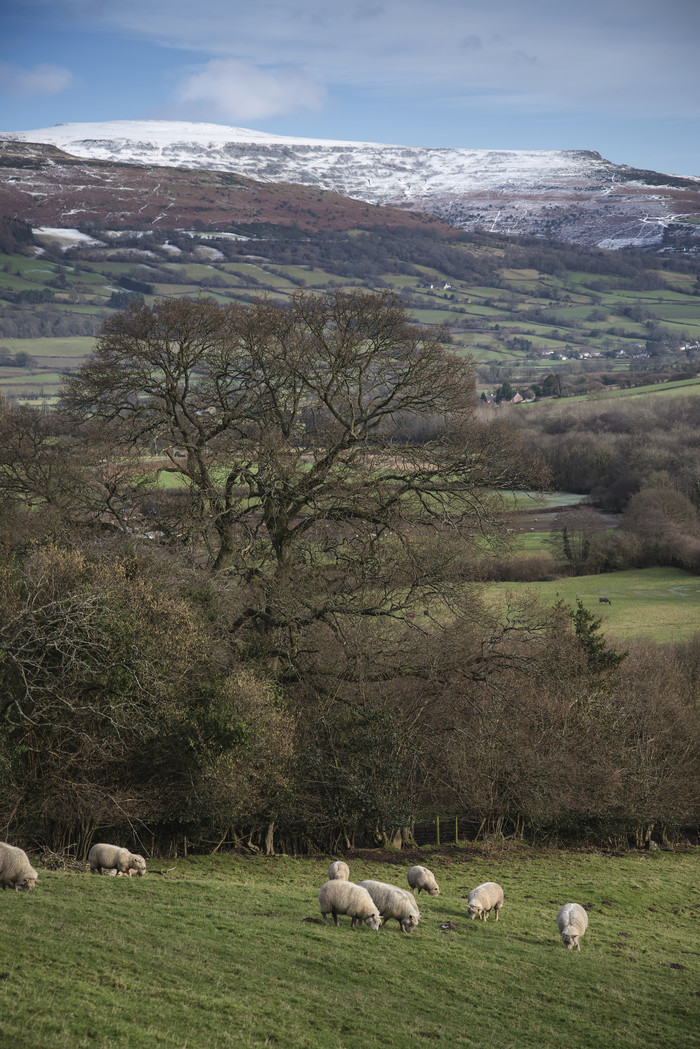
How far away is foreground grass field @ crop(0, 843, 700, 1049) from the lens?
1065cm

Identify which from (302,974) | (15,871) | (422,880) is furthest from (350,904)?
(15,871)

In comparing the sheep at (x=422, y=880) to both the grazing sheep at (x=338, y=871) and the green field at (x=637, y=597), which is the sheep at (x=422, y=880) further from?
the green field at (x=637, y=597)

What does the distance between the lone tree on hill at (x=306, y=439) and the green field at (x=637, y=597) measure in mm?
33108

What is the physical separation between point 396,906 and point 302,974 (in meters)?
4.29

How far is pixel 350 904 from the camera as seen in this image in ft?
55.6

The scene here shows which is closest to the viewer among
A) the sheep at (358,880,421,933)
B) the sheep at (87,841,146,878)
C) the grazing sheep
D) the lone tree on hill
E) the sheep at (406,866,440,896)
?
the sheep at (358,880,421,933)

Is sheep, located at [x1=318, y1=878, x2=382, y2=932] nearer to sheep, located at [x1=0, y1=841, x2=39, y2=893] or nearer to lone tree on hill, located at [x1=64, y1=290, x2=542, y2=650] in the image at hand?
sheep, located at [x1=0, y1=841, x2=39, y2=893]

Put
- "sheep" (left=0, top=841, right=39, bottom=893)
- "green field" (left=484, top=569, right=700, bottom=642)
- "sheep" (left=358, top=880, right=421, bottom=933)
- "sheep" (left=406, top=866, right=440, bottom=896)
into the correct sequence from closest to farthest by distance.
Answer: "sheep" (left=0, top=841, right=39, bottom=893) → "sheep" (left=358, top=880, right=421, bottom=933) → "sheep" (left=406, top=866, right=440, bottom=896) → "green field" (left=484, top=569, right=700, bottom=642)

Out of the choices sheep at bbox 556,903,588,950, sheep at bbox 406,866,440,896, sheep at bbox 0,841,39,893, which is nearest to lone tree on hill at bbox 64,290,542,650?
sheep at bbox 406,866,440,896

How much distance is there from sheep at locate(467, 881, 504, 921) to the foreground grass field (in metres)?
0.32

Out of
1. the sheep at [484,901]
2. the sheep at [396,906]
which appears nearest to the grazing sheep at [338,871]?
the sheep at [484,901]

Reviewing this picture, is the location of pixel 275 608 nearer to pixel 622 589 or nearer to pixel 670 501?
pixel 622 589

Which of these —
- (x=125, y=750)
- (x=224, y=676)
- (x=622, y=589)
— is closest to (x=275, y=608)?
(x=224, y=676)

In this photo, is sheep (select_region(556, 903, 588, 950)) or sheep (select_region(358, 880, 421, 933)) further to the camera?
sheep (select_region(556, 903, 588, 950))
